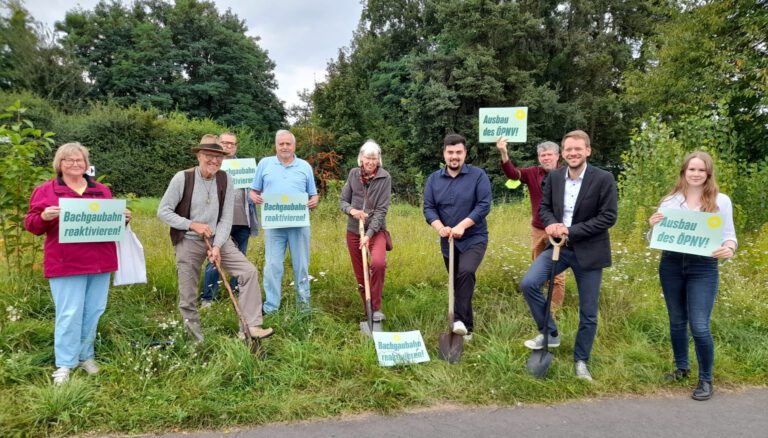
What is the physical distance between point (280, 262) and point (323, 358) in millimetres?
1406

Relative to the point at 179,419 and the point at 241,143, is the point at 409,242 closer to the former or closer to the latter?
the point at 179,419

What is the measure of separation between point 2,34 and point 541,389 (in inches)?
1338

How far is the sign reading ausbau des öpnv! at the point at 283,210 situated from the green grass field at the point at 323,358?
3.07ft

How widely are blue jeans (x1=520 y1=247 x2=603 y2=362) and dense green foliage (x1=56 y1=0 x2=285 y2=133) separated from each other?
30.4 metres

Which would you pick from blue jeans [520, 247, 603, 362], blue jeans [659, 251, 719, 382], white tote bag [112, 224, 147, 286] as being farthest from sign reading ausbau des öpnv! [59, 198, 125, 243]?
blue jeans [659, 251, 719, 382]

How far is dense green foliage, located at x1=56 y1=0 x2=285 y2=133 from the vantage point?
29.9m

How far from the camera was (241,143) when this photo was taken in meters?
24.8

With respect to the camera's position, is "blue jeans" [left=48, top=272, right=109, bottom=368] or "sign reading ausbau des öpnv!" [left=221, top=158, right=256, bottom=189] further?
"sign reading ausbau des öpnv!" [left=221, top=158, right=256, bottom=189]

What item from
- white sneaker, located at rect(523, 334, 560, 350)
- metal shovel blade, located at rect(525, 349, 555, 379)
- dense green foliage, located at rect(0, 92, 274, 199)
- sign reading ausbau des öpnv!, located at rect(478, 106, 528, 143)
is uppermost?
dense green foliage, located at rect(0, 92, 274, 199)

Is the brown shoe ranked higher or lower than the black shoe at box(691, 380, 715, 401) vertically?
higher

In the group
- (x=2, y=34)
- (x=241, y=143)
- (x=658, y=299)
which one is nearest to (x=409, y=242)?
(x=658, y=299)

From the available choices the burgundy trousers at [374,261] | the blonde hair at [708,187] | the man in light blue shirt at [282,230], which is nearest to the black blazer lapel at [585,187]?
the blonde hair at [708,187]

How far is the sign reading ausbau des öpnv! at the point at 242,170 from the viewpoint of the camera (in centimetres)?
558

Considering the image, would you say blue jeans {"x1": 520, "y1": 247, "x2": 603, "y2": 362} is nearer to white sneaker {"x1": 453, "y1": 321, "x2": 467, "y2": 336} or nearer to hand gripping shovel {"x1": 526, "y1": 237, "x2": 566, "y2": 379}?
hand gripping shovel {"x1": 526, "y1": 237, "x2": 566, "y2": 379}
